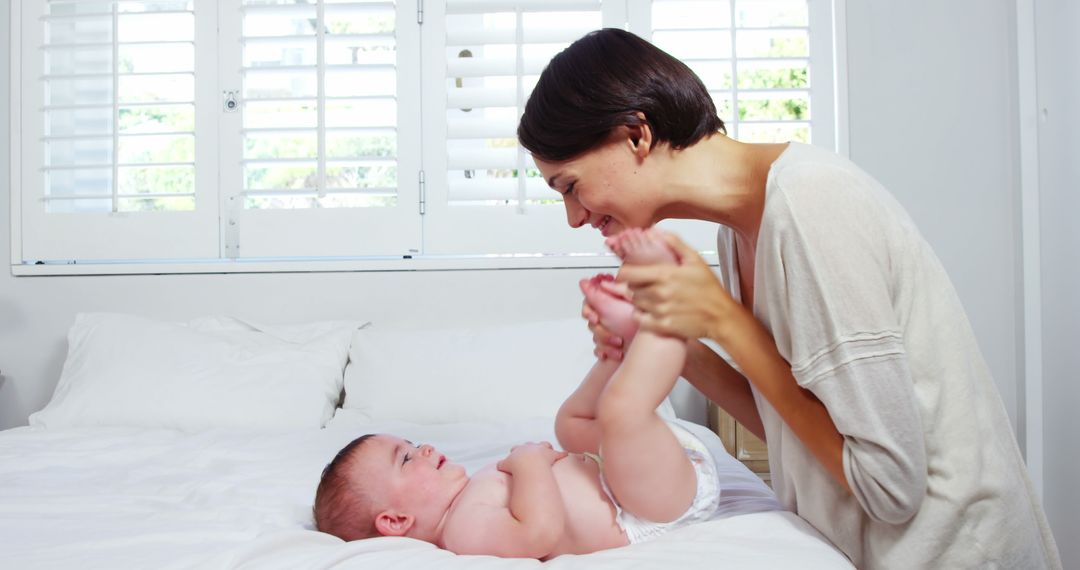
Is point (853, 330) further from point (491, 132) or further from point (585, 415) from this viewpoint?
point (491, 132)

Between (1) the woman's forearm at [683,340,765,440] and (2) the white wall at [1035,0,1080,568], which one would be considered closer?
(1) the woman's forearm at [683,340,765,440]

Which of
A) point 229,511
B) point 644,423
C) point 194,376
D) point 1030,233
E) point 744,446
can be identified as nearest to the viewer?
point 644,423

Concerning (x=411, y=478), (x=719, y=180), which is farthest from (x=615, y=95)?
(x=411, y=478)

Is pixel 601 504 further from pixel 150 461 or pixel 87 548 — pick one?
pixel 150 461

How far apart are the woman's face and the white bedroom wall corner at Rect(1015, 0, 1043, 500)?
1933 millimetres

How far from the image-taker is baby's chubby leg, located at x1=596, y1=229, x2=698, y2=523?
98 cm

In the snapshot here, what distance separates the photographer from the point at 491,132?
2.65 meters

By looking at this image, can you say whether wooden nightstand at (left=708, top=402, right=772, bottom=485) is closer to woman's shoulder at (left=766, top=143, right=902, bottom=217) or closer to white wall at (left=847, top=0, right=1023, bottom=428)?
white wall at (left=847, top=0, right=1023, bottom=428)

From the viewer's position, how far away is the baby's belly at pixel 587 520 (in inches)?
43.8

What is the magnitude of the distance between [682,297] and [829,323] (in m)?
0.17

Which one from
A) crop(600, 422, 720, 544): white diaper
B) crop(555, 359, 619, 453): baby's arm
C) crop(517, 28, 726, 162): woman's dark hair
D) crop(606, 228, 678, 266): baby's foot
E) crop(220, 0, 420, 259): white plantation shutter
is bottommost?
crop(600, 422, 720, 544): white diaper

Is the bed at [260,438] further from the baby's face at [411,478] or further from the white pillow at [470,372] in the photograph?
the baby's face at [411,478]

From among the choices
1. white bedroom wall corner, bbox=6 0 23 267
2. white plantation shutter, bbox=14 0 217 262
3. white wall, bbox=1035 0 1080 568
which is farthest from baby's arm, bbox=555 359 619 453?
white bedroom wall corner, bbox=6 0 23 267

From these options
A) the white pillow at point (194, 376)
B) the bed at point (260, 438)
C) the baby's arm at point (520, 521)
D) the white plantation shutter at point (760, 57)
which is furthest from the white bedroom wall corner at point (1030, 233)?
the white pillow at point (194, 376)
